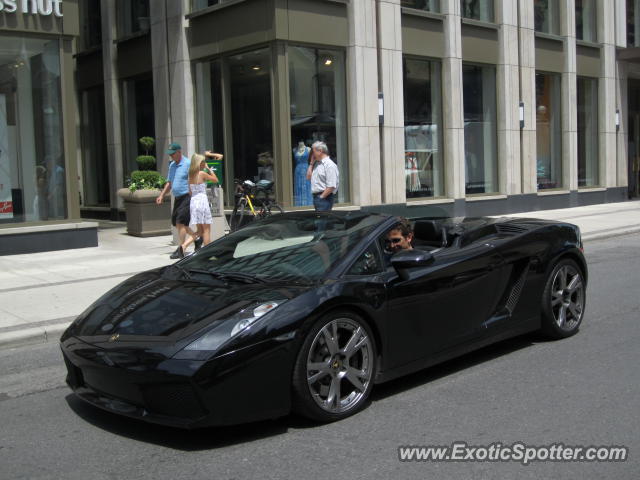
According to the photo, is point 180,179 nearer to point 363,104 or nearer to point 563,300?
point 363,104

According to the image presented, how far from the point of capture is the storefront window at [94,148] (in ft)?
68.0

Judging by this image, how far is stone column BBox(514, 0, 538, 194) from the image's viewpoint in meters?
20.6

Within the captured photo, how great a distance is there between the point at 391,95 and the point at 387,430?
13.3 m

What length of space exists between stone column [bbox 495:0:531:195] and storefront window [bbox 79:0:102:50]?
10858 millimetres

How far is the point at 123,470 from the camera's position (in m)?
3.91

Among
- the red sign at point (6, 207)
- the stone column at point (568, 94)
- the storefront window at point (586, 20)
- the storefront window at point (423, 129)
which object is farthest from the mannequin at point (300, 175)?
the storefront window at point (586, 20)

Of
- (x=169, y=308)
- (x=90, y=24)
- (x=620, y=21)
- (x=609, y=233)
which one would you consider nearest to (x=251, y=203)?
(x=609, y=233)

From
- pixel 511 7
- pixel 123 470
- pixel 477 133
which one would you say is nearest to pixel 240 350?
pixel 123 470

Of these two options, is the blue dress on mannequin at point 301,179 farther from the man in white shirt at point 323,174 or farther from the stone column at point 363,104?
the man in white shirt at point 323,174

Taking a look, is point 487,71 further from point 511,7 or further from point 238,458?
point 238,458

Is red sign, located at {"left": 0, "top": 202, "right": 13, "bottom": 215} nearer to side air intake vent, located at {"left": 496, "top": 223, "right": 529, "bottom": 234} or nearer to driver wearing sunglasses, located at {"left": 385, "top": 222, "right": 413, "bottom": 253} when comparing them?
driver wearing sunglasses, located at {"left": 385, "top": 222, "right": 413, "bottom": 253}

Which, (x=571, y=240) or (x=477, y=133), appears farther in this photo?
(x=477, y=133)

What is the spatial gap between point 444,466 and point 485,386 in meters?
1.44

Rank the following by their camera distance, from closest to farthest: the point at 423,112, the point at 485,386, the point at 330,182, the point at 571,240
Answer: the point at 485,386 → the point at 571,240 → the point at 330,182 → the point at 423,112
